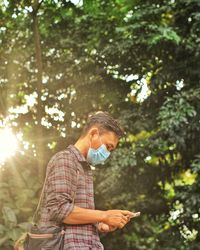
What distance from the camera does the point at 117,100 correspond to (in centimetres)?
787

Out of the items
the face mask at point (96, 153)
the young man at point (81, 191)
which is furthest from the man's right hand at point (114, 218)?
the face mask at point (96, 153)

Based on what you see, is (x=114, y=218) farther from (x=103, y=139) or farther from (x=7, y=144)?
(x=7, y=144)

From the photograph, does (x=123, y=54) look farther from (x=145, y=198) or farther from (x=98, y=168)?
(x=145, y=198)

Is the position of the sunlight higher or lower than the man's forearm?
higher

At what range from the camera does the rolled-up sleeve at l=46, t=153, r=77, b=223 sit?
2469 millimetres

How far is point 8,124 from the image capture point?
7766mm

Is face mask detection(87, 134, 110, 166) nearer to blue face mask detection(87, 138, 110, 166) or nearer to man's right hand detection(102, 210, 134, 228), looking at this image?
blue face mask detection(87, 138, 110, 166)

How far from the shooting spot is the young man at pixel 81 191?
8.18 feet

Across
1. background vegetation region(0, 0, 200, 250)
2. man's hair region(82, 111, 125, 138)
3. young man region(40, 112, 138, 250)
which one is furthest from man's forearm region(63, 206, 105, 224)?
background vegetation region(0, 0, 200, 250)

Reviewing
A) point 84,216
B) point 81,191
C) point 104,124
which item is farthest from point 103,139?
point 84,216

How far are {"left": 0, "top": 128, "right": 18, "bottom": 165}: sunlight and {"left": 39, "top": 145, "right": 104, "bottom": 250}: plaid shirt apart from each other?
4.79 metres

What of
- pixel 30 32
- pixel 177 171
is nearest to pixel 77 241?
pixel 177 171

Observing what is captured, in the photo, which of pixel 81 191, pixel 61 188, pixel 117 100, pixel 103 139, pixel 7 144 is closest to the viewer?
pixel 61 188

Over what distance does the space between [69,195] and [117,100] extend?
543 cm
